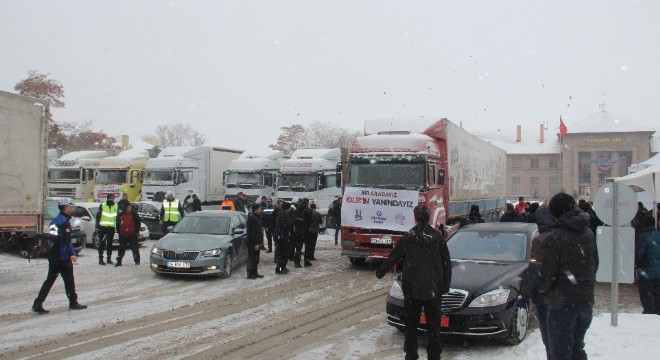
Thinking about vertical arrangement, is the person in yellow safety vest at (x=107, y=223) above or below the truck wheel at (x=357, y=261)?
above

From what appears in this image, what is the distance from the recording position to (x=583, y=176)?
81.1 metres

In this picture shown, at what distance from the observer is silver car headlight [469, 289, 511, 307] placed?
762cm

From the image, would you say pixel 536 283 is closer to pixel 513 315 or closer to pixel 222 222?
pixel 513 315

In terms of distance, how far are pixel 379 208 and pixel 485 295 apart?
749cm

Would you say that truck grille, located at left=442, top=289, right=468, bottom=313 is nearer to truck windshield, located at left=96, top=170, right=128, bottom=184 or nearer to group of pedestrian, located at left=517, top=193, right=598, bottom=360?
group of pedestrian, located at left=517, top=193, right=598, bottom=360

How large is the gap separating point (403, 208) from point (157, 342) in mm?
A: 8212

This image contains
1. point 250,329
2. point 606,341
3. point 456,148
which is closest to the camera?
point 606,341

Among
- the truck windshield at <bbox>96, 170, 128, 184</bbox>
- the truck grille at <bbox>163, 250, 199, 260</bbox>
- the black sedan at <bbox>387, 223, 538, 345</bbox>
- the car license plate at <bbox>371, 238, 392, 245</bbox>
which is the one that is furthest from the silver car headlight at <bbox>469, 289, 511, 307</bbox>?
the truck windshield at <bbox>96, 170, 128, 184</bbox>

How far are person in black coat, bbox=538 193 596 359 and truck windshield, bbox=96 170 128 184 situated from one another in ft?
90.4

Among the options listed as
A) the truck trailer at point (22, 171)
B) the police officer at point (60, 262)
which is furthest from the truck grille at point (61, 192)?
the police officer at point (60, 262)

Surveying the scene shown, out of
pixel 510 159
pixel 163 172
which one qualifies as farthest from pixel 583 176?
pixel 163 172

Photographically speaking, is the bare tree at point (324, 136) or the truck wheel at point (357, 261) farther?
the bare tree at point (324, 136)

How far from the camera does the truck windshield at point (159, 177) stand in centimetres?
2873

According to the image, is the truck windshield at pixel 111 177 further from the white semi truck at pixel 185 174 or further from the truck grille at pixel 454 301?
the truck grille at pixel 454 301
